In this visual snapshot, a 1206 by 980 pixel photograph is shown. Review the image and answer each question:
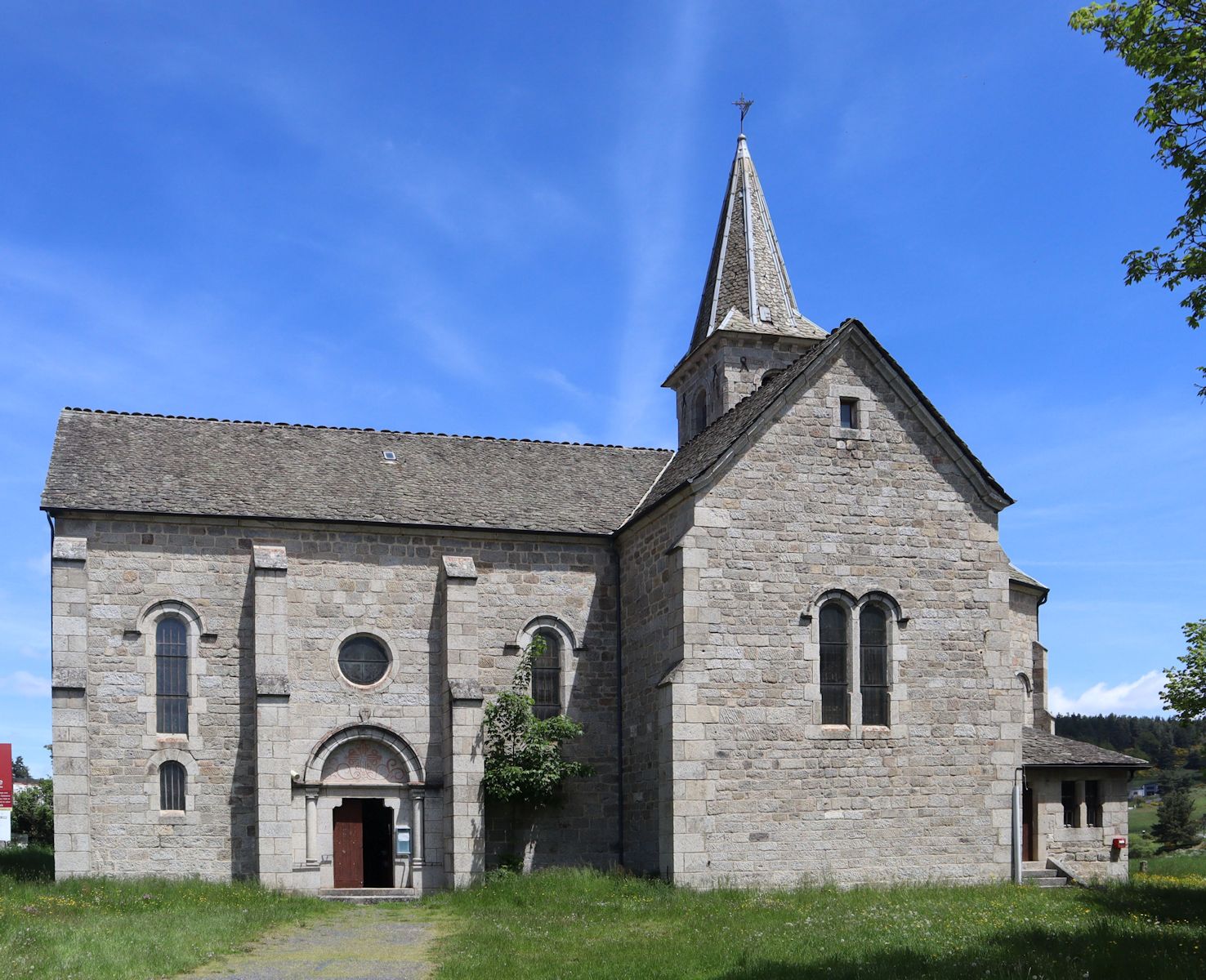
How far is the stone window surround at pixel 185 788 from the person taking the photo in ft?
83.0

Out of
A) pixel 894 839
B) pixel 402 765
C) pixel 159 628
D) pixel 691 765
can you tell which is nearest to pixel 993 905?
pixel 894 839

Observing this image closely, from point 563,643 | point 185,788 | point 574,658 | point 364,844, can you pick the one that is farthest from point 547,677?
point 185,788

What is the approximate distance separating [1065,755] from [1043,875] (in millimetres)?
2984

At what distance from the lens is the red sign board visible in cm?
4881

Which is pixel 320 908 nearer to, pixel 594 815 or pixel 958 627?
pixel 594 815

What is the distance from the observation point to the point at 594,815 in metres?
27.1

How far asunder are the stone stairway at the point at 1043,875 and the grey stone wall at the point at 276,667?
9.11 m

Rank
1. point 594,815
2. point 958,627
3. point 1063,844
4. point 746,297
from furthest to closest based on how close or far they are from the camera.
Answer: point 746,297, point 1063,844, point 594,815, point 958,627

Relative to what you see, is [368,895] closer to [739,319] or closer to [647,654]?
[647,654]

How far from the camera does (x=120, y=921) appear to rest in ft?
61.1

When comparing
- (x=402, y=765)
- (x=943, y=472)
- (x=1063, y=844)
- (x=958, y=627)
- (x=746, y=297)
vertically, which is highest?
(x=746, y=297)

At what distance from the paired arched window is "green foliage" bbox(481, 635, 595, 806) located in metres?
5.45

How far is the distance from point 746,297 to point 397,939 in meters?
20.8

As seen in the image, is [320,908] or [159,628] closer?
[320,908]
